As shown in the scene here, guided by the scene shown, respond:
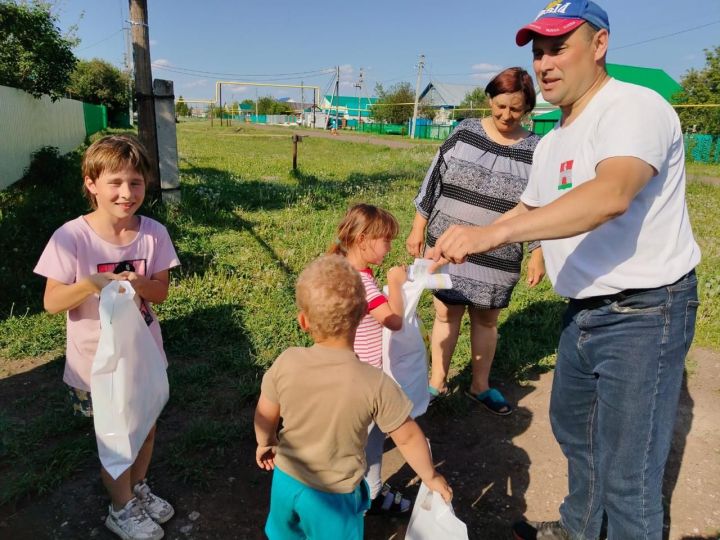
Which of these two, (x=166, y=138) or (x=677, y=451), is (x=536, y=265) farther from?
(x=166, y=138)

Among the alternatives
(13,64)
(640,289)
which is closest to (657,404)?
(640,289)

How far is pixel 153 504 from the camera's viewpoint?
2428mm

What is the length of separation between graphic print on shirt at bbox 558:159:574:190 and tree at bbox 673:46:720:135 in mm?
26380

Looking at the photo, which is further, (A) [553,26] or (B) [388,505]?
(B) [388,505]

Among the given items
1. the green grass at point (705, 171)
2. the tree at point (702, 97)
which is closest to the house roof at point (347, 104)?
the tree at point (702, 97)

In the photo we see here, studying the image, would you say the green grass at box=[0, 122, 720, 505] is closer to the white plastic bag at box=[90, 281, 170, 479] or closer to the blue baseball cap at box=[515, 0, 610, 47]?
the white plastic bag at box=[90, 281, 170, 479]

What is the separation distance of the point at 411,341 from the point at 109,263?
4.51ft

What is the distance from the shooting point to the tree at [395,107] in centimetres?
6056

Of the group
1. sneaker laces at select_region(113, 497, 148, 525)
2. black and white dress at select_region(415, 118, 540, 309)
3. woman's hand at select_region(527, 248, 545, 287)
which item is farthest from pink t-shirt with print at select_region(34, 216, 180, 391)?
woman's hand at select_region(527, 248, 545, 287)

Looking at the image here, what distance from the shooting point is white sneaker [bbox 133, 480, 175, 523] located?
240 cm

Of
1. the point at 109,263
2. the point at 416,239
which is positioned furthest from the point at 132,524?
the point at 416,239

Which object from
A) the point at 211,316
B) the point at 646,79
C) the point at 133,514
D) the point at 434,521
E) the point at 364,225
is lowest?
the point at 133,514

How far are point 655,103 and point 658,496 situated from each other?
4.49ft

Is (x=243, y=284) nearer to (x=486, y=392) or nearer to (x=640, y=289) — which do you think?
(x=486, y=392)
